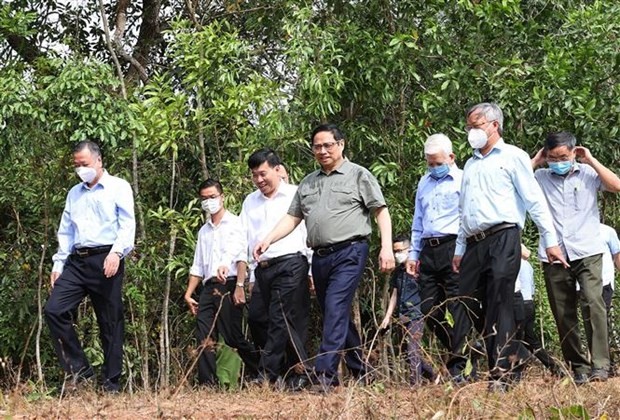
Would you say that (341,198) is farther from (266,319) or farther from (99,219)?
(99,219)

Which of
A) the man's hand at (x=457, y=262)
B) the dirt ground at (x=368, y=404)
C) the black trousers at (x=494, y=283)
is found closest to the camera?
the dirt ground at (x=368, y=404)

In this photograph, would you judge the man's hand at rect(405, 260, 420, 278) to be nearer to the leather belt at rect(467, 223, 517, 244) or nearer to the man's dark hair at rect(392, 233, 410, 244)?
the leather belt at rect(467, 223, 517, 244)

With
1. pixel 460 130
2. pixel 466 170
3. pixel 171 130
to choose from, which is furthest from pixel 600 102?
pixel 171 130

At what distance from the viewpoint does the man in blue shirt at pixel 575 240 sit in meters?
7.14

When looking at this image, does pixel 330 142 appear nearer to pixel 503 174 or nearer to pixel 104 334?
pixel 503 174

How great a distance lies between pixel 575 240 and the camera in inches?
284

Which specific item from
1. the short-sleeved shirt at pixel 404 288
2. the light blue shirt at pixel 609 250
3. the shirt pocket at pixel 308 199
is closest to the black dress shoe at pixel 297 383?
the short-sleeved shirt at pixel 404 288

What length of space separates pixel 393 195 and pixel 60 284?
3564 mm

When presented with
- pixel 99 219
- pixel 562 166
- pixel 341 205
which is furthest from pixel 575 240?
pixel 99 219

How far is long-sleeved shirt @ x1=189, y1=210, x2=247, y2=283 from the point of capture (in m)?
8.62

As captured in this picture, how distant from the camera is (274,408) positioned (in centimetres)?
A: 558

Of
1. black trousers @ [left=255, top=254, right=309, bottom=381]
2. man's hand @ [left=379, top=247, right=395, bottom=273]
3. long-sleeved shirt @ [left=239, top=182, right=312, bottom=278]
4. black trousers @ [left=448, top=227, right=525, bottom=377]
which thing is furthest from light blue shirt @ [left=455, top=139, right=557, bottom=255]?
long-sleeved shirt @ [left=239, top=182, right=312, bottom=278]

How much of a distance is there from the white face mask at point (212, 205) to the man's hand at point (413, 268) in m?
2.04

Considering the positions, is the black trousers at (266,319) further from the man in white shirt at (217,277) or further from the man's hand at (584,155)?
→ the man's hand at (584,155)
